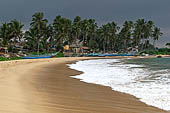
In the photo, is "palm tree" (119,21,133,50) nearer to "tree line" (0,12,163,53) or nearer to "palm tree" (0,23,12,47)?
"tree line" (0,12,163,53)

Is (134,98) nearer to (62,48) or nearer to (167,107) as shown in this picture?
(167,107)

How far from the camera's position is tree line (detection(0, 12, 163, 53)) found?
2210 inches

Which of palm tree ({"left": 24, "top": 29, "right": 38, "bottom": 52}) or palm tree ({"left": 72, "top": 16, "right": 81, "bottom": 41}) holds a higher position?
palm tree ({"left": 72, "top": 16, "right": 81, "bottom": 41})

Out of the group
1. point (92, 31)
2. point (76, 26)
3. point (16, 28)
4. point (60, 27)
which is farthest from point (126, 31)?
point (16, 28)

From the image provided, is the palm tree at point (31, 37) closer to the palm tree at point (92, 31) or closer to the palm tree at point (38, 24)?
the palm tree at point (38, 24)

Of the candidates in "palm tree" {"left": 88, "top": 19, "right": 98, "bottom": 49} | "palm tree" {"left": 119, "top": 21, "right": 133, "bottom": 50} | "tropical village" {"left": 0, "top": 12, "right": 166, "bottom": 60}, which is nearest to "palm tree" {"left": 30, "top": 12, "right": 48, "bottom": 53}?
"tropical village" {"left": 0, "top": 12, "right": 166, "bottom": 60}

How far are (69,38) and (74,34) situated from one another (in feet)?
11.8

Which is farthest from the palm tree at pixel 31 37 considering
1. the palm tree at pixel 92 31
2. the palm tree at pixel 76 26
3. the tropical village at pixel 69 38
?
the palm tree at pixel 92 31

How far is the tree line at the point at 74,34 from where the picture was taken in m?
56.1

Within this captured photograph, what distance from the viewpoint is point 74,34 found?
8469 cm

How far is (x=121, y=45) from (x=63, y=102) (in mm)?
107602

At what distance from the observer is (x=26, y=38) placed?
5934 centimetres

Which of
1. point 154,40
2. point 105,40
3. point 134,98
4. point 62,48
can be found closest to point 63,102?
point 134,98

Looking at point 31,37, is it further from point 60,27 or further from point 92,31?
point 92,31
